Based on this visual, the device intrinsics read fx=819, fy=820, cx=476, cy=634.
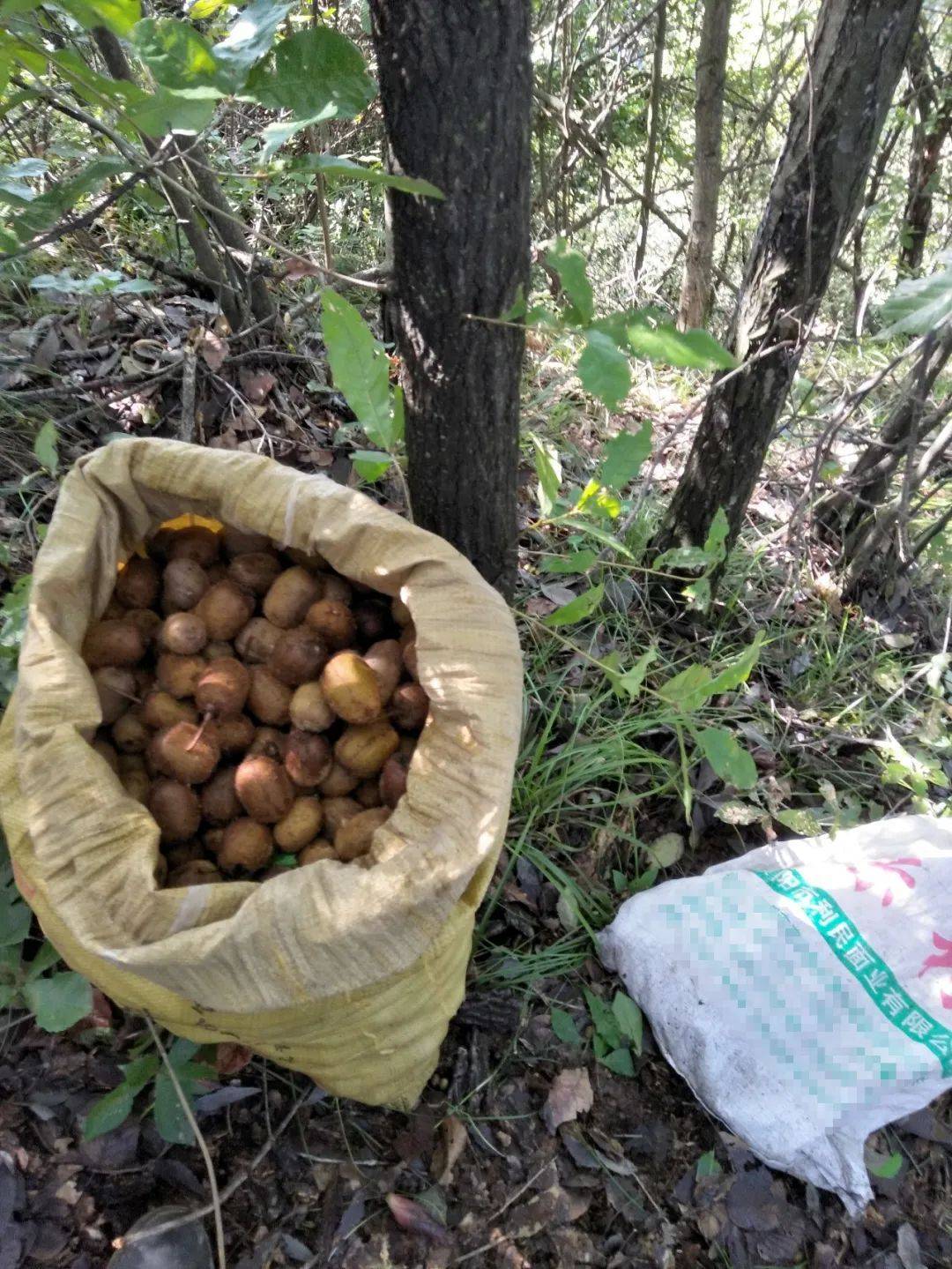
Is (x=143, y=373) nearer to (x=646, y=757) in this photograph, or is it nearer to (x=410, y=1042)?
(x=646, y=757)

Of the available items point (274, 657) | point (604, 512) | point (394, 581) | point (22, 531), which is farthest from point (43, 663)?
point (604, 512)

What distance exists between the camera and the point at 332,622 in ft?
4.15

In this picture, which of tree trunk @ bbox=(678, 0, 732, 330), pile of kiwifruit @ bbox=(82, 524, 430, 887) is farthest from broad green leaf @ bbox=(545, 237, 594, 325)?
tree trunk @ bbox=(678, 0, 732, 330)

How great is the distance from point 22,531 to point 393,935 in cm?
127

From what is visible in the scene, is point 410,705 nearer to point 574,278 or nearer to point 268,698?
point 268,698

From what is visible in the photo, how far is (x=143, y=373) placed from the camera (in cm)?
198

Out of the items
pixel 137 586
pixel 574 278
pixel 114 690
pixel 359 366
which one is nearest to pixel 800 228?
pixel 574 278

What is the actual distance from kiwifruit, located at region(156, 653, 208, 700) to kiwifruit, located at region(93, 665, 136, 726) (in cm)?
5

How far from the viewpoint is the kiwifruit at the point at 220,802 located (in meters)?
1.22

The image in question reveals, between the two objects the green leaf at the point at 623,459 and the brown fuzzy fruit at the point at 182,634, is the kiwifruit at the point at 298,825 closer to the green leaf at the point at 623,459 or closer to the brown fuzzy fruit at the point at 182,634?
the brown fuzzy fruit at the point at 182,634

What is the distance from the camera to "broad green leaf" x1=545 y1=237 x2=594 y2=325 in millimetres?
1062

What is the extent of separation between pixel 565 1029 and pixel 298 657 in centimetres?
83

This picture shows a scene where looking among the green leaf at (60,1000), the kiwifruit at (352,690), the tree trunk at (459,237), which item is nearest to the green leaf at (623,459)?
the tree trunk at (459,237)

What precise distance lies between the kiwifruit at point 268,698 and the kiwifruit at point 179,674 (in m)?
0.08
